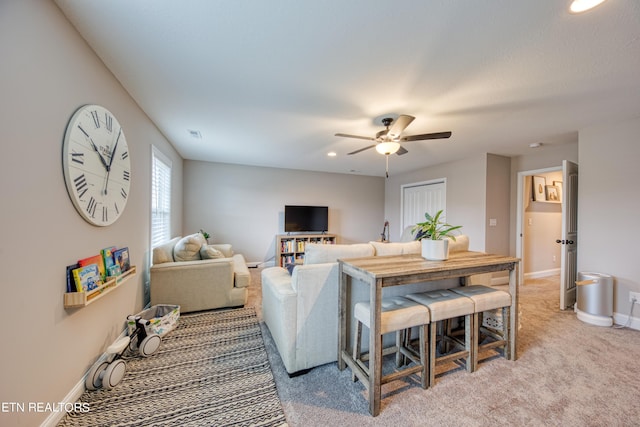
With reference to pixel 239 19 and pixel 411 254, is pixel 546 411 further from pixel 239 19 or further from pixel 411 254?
pixel 239 19

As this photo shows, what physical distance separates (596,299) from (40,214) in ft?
16.0

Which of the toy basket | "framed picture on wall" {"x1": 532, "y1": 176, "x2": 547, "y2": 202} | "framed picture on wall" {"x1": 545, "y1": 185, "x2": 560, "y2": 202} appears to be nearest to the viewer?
the toy basket

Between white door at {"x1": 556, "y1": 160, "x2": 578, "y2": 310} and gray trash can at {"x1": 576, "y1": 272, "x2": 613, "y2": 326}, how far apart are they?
0.29 metres

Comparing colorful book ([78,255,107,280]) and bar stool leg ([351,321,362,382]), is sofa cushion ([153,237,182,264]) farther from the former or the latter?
bar stool leg ([351,321,362,382])

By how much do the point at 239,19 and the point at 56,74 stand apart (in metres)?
1.08

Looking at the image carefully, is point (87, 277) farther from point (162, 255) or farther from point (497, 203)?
point (497, 203)

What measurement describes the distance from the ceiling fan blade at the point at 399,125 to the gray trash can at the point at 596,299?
2.82 m

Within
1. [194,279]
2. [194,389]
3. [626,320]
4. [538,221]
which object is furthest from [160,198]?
[538,221]

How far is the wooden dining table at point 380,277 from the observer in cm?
146

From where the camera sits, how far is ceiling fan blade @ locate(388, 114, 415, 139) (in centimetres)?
218

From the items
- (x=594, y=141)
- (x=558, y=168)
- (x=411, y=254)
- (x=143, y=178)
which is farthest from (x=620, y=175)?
(x=143, y=178)

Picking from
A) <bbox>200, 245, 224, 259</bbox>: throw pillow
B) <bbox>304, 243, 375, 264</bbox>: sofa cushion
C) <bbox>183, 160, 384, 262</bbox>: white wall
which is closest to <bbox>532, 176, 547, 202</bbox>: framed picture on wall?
<bbox>183, 160, 384, 262</bbox>: white wall

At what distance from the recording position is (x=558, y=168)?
3547 mm

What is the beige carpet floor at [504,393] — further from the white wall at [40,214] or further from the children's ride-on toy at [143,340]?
the white wall at [40,214]
